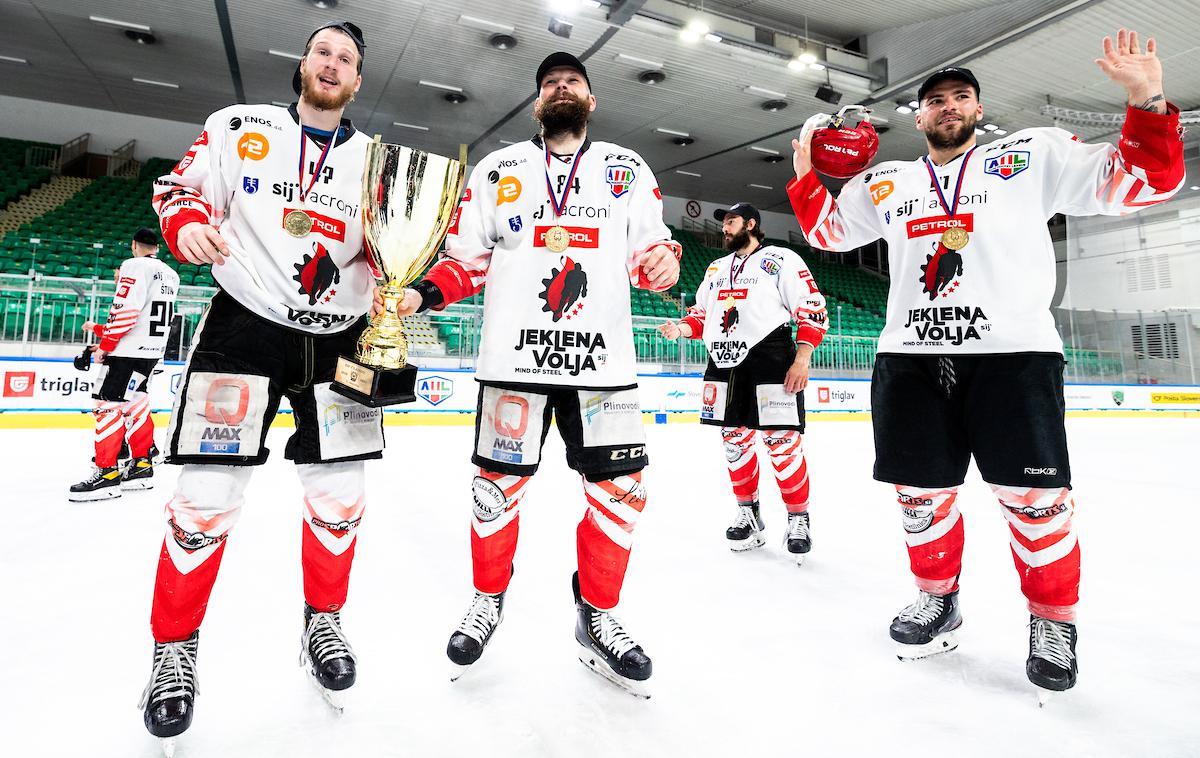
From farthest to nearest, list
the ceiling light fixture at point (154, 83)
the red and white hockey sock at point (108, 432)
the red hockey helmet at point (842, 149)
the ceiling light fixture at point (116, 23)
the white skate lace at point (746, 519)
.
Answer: the ceiling light fixture at point (154, 83) → the ceiling light fixture at point (116, 23) → the red and white hockey sock at point (108, 432) → the white skate lace at point (746, 519) → the red hockey helmet at point (842, 149)

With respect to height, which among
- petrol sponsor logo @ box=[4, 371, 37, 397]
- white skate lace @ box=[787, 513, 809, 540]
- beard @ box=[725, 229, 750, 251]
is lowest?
→ white skate lace @ box=[787, 513, 809, 540]

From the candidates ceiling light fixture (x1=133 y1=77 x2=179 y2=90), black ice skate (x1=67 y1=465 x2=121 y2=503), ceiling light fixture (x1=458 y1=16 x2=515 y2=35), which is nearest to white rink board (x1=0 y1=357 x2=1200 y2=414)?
black ice skate (x1=67 y1=465 x2=121 y2=503)

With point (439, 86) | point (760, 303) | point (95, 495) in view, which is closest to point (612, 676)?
point (760, 303)

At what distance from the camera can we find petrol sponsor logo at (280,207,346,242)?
5.53 feet

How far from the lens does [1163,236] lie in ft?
53.3

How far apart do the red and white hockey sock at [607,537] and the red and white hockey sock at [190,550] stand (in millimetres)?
918

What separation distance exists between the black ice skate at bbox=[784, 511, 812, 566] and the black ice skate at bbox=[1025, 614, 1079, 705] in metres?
1.16

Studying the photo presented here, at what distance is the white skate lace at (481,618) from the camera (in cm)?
174

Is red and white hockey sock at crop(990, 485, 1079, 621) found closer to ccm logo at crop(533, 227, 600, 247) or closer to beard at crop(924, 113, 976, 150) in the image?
beard at crop(924, 113, 976, 150)

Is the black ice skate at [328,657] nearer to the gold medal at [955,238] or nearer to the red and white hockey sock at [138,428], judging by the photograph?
the gold medal at [955,238]

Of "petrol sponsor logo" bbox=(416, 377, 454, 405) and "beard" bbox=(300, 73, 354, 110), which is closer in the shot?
"beard" bbox=(300, 73, 354, 110)

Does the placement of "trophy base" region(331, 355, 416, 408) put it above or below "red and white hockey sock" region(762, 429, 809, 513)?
above

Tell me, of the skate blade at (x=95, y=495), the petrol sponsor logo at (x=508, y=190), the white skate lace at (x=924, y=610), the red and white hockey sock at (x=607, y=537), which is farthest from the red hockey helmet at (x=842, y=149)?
the skate blade at (x=95, y=495)

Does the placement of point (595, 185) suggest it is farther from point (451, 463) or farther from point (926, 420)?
point (451, 463)
